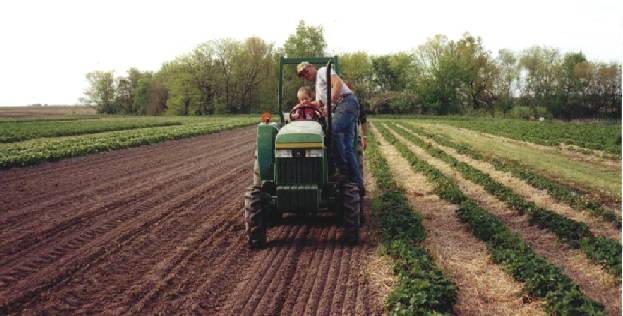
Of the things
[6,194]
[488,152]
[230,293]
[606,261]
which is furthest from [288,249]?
[488,152]

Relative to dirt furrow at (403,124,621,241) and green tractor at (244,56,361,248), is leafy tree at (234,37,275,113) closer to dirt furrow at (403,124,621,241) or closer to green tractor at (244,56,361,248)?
dirt furrow at (403,124,621,241)

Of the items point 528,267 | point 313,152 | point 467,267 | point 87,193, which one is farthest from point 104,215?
point 528,267

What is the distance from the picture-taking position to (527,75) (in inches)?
2825

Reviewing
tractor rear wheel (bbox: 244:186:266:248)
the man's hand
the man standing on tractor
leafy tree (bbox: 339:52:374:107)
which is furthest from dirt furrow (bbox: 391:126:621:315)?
leafy tree (bbox: 339:52:374:107)

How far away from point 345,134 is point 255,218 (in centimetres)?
179

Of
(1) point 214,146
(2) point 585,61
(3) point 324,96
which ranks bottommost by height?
(1) point 214,146

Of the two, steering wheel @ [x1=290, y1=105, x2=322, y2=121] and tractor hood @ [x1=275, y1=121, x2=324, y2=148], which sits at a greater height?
steering wheel @ [x1=290, y1=105, x2=322, y2=121]

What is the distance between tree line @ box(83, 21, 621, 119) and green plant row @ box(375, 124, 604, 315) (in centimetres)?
6086

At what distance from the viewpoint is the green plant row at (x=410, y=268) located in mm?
4684

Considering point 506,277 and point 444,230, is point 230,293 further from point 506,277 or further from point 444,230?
point 444,230

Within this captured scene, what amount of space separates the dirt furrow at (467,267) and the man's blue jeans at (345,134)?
1520 millimetres

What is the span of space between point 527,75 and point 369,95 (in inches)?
865

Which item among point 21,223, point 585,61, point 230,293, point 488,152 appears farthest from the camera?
point 585,61

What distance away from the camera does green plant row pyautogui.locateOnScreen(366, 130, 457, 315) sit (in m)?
4.68
